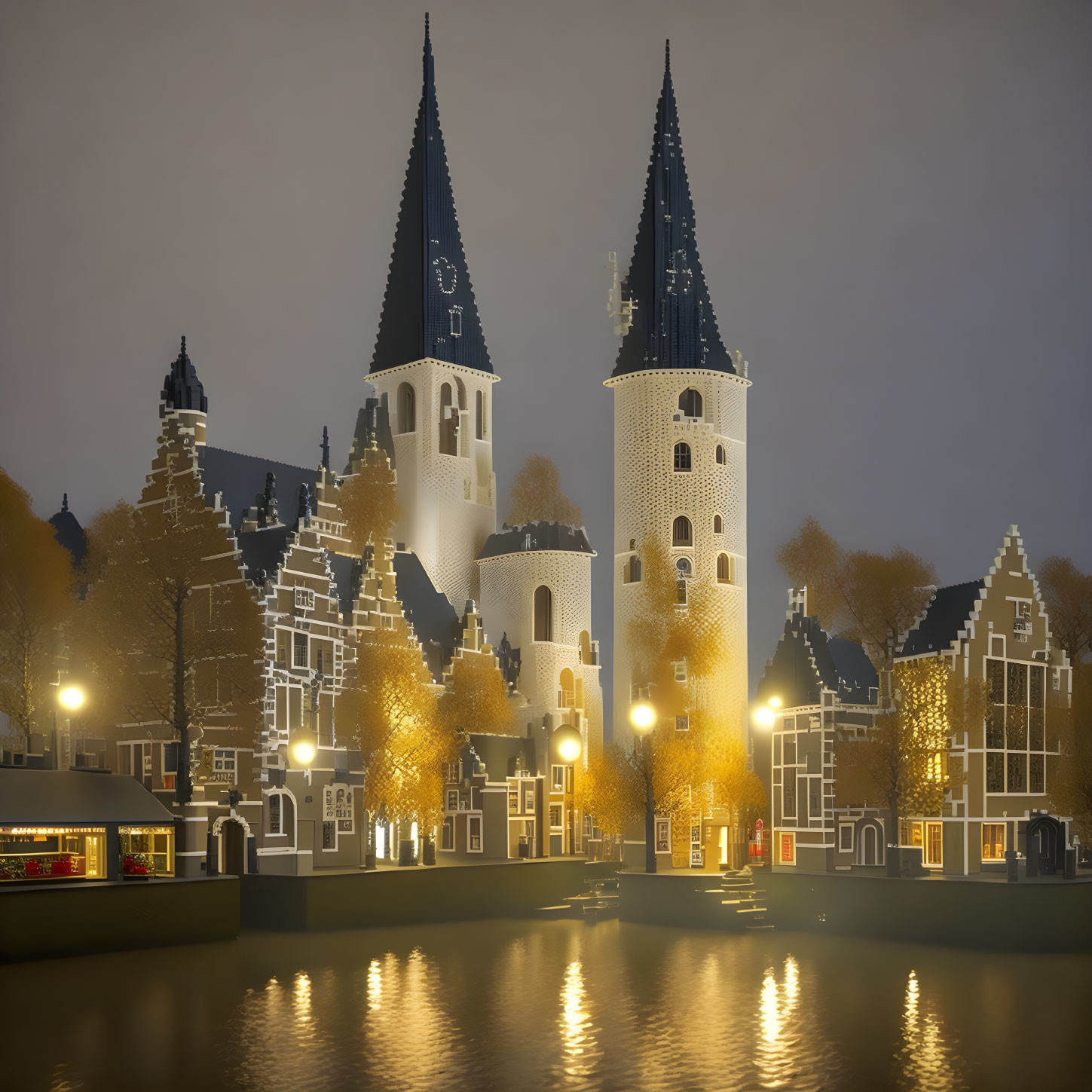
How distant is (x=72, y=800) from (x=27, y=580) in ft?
52.4

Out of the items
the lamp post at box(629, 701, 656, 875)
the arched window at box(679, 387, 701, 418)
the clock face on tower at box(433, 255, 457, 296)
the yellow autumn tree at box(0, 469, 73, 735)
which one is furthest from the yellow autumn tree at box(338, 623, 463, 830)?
the clock face on tower at box(433, 255, 457, 296)

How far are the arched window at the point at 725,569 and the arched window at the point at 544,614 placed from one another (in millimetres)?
8215

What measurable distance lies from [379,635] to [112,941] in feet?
68.5

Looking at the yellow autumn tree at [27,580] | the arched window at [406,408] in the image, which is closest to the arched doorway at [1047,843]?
the yellow autumn tree at [27,580]

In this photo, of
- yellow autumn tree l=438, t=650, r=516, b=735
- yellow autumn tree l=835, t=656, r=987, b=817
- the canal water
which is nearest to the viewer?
the canal water

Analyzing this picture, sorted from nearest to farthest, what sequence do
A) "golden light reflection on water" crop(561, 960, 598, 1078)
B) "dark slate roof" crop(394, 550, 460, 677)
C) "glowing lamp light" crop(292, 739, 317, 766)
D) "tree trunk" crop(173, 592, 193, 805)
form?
"golden light reflection on water" crop(561, 960, 598, 1078) → "glowing lamp light" crop(292, 739, 317, 766) → "tree trunk" crop(173, 592, 193, 805) → "dark slate roof" crop(394, 550, 460, 677)

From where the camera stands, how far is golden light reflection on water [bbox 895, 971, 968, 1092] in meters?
24.8

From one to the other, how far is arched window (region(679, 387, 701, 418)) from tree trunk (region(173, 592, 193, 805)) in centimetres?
3034

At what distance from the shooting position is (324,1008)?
3166 centimetres

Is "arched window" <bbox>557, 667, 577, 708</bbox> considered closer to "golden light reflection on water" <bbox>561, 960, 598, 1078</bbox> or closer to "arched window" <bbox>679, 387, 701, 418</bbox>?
"arched window" <bbox>679, 387, 701, 418</bbox>

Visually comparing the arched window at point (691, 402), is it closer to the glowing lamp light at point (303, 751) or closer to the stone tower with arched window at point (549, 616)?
the stone tower with arched window at point (549, 616)

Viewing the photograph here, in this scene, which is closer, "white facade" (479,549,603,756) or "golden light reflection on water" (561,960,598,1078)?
"golden light reflection on water" (561,960,598,1078)

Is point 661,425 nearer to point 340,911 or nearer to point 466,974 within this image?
point 340,911

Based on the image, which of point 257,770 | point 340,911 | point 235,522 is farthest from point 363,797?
point 235,522
